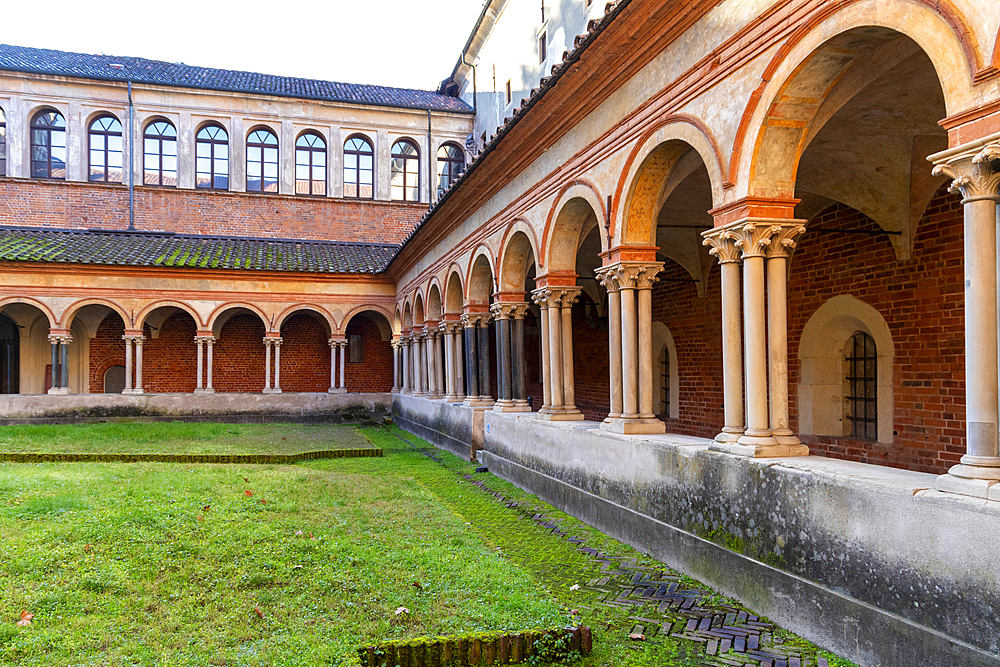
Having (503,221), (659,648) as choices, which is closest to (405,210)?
(503,221)

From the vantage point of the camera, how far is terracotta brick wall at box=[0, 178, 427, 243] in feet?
79.0

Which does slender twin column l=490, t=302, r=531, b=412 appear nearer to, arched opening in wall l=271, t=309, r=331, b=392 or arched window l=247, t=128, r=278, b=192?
arched opening in wall l=271, t=309, r=331, b=392

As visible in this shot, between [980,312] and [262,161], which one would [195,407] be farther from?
[980,312]

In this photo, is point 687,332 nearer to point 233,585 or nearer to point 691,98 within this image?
point 691,98

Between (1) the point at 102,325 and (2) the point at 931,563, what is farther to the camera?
(1) the point at 102,325

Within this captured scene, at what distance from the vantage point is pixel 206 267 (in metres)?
21.1

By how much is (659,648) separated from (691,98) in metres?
4.47

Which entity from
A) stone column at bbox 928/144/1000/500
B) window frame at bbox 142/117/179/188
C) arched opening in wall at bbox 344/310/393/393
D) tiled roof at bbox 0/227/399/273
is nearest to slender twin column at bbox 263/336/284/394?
tiled roof at bbox 0/227/399/273

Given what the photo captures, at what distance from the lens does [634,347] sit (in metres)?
7.57

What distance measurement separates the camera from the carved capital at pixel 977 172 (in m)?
3.60

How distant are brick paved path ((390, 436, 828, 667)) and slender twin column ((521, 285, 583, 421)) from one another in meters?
3.05

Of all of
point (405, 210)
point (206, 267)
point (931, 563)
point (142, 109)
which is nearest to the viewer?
point (931, 563)

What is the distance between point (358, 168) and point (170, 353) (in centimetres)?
957

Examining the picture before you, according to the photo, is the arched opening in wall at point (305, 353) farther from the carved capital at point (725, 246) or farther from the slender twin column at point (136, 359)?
the carved capital at point (725, 246)
